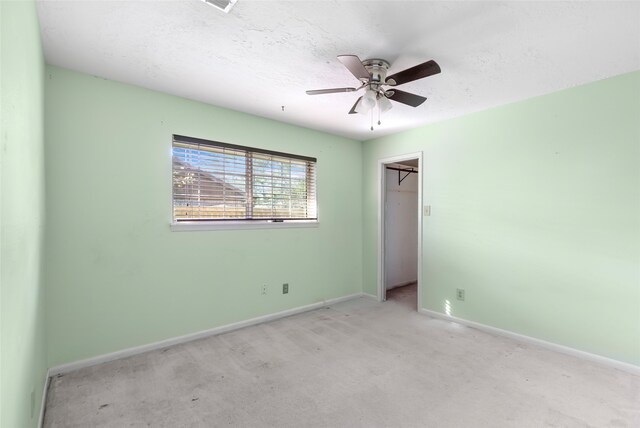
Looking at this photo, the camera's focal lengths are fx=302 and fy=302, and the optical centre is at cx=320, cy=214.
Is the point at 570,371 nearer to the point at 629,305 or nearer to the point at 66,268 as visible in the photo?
the point at 629,305

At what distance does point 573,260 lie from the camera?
104 inches

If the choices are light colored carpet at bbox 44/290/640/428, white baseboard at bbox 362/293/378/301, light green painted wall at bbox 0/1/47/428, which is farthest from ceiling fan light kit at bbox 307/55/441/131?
white baseboard at bbox 362/293/378/301

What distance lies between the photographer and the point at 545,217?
9.12 ft

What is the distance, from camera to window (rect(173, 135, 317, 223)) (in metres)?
2.93

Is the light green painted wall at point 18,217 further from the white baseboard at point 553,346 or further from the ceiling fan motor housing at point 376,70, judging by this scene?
the white baseboard at point 553,346

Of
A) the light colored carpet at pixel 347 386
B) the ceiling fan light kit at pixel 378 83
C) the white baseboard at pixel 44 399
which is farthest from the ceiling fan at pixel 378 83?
the white baseboard at pixel 44 399

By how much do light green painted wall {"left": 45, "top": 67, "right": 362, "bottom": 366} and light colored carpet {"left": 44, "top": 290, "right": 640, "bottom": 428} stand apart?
1.01ft

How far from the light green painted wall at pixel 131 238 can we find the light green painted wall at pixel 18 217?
68cm

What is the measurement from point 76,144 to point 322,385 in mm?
2623

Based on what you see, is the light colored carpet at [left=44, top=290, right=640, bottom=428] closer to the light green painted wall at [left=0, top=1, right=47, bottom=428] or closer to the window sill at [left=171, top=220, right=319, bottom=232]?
the light green painted wall at [left=0, top=1, right=47, bottom=428]

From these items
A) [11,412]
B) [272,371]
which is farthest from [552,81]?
[11,412]

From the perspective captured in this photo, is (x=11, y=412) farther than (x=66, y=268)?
No

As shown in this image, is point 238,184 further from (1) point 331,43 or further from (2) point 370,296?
(2) point 370,296

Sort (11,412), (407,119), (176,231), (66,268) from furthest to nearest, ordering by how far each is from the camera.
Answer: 1. (407,119)
2. (176,231)
3. (66,268)
4. (11,412)
